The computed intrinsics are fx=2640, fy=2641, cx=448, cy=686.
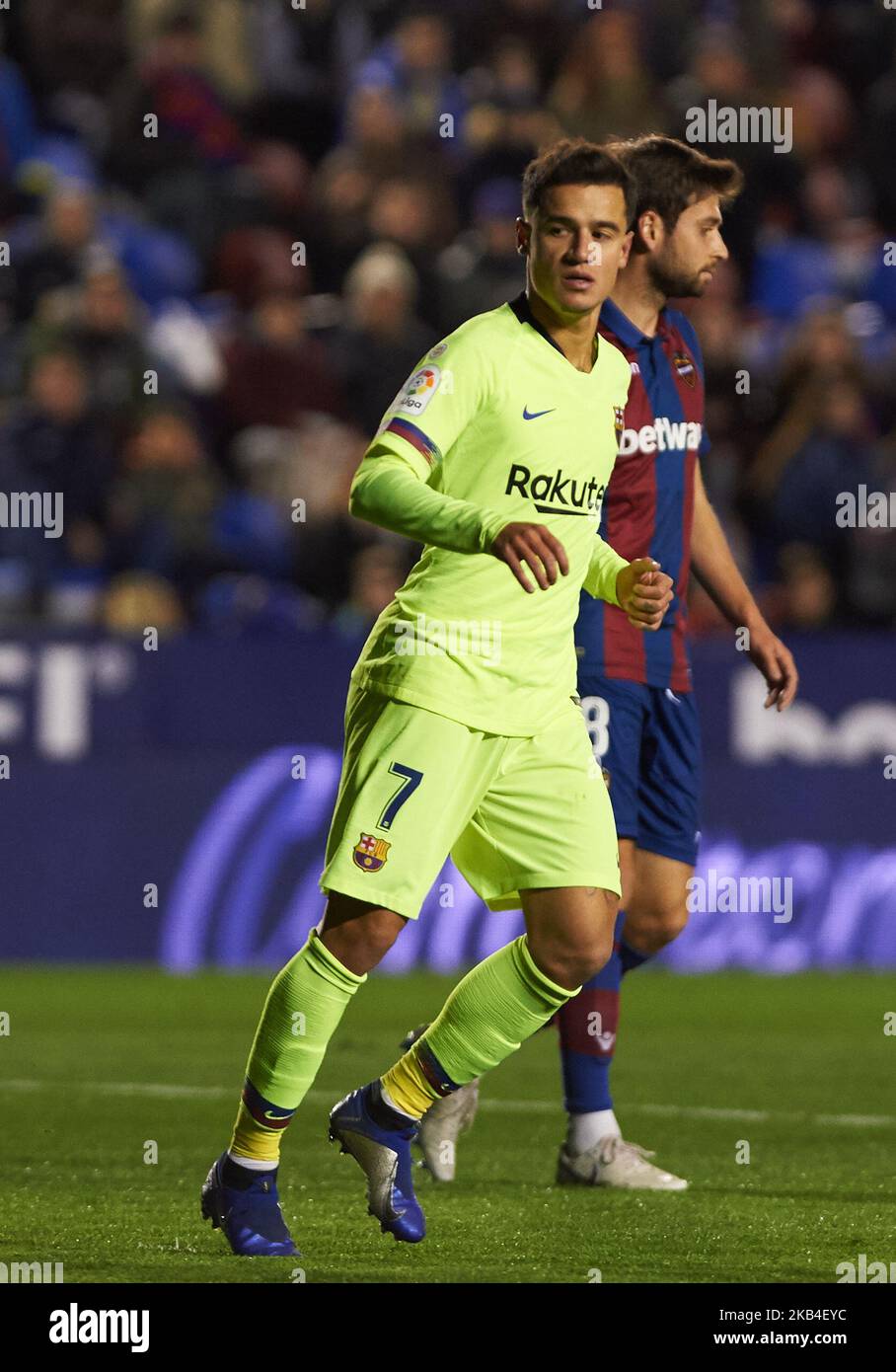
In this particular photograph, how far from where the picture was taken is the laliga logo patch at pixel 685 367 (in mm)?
6676

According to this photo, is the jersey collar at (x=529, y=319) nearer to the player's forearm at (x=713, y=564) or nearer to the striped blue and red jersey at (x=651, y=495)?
the striped blue and red jersey at (x=651, y=495)

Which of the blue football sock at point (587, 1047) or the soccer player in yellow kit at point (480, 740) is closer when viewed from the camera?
the soccer player in yellow kit at point (480, 740)

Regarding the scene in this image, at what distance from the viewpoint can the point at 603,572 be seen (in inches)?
217

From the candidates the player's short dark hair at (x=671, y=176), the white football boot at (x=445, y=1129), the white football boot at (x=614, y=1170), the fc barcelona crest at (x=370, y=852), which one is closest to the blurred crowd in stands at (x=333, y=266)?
the player's short dark hair at (x=671, y=176)

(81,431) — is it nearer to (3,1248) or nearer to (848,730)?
(848,730)

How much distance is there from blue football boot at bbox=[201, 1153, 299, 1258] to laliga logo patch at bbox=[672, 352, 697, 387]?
2529 mm

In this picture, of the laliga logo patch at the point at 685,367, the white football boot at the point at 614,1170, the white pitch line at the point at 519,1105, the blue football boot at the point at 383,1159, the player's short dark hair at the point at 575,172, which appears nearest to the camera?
the blue football boot at the point at 383,1159
